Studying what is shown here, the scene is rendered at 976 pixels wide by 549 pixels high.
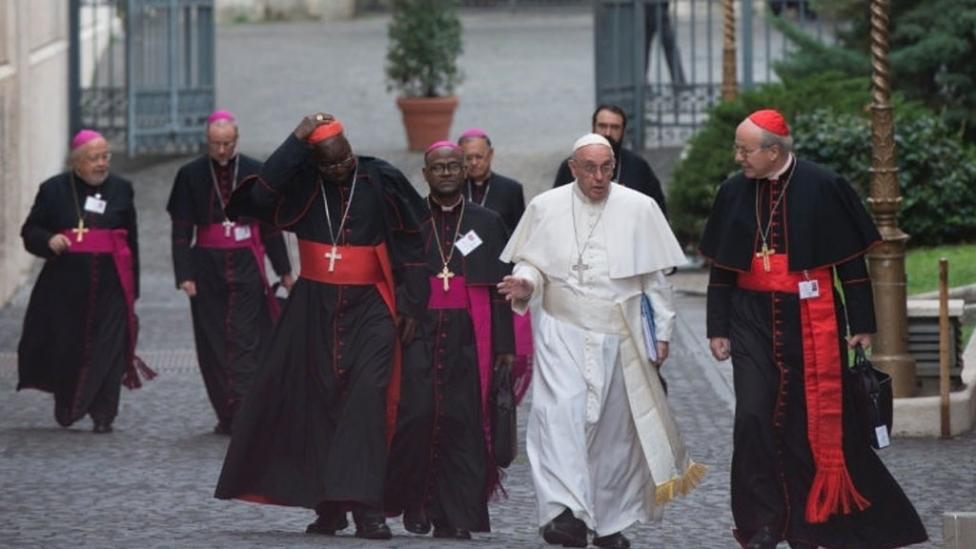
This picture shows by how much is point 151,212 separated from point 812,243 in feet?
48.7

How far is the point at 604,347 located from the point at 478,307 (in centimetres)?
123

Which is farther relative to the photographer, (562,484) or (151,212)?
(151,212)

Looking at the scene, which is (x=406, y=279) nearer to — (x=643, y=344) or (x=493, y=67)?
(x=643, y=344)

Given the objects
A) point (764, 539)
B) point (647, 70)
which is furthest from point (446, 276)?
point (647, 70)

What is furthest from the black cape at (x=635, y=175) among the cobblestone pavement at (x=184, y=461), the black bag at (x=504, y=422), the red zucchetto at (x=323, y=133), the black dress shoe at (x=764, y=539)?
the black dress shoe at (x=764, y=539)

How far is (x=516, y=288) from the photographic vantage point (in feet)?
34.2

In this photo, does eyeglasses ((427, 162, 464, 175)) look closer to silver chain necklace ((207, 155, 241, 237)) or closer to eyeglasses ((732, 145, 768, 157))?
eyeglasses ((732, 145, 768, 157))

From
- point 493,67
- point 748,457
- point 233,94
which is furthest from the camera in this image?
point 493,67

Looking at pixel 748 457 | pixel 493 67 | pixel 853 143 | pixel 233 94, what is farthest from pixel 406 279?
pixel 493 67

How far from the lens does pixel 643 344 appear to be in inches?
416

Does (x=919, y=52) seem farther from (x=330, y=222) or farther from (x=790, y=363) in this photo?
(x=790, y=363)

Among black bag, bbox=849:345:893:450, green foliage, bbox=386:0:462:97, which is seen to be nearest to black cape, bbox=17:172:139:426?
black bag, bbox=849:345:893:450

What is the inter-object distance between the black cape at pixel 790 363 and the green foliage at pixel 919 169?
33.0ft

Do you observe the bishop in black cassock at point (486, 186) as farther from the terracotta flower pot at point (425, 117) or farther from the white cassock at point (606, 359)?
the terracotta flower pot at point (425, 117)
